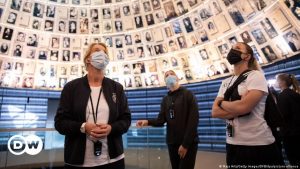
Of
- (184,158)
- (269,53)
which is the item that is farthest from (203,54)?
(184,158)

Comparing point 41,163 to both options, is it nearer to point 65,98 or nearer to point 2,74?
point 65,98

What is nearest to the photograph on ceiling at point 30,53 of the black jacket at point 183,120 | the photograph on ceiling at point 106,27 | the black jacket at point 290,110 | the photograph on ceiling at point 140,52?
the photograph on ceiling at point 106,27

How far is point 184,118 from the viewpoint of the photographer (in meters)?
2.82

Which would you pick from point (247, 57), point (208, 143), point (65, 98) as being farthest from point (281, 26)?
point (65, 98)

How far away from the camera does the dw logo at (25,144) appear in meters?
3.25

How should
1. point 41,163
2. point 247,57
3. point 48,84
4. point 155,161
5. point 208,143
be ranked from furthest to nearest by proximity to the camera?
1. point 48,84
2. point 208,143
3. point 155,161
4. point 41,163
5. point 247,57

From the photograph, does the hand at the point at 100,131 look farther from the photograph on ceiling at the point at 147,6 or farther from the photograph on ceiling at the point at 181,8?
the photograph on ceiling at the point at 147,6

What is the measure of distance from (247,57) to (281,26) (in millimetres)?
2521

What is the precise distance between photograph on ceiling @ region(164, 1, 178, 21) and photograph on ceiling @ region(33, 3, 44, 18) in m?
3.18

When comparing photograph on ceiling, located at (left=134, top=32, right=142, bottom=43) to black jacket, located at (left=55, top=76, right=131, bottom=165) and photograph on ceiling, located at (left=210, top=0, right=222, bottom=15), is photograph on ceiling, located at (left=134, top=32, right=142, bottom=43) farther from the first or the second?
black jacket, located at (left=55, top=76, right=131, bottom=165)

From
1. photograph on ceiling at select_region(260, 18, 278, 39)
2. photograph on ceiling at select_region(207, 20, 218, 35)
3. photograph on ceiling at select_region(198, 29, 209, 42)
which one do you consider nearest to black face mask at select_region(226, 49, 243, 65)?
photograph on ceiling at select_region(260, 18, 278, 39)

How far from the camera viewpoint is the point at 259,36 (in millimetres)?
4539

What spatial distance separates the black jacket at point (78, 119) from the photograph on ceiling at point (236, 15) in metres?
3.75

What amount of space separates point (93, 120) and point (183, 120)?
52.5 inches
